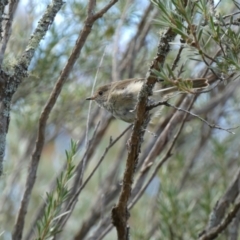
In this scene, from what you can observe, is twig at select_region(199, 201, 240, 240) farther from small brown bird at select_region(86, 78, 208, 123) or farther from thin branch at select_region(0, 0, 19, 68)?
thin branch at select_region(0, 0, 19, 68)

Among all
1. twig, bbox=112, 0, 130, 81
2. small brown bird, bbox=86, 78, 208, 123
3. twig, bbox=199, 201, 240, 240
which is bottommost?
twig, bbox=199, 201, 240, 240

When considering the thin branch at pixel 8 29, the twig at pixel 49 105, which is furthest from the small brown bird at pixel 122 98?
the thin branch at pixel 8 29

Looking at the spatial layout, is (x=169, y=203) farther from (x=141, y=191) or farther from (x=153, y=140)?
(x=141, y=191)

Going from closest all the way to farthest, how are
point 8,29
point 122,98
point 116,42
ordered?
point 8,29, point 122,98, point 116,42

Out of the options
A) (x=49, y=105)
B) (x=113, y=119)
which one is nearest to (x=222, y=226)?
(x=49, y=105)

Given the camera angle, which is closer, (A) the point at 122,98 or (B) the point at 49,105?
(B) the point at 49,105

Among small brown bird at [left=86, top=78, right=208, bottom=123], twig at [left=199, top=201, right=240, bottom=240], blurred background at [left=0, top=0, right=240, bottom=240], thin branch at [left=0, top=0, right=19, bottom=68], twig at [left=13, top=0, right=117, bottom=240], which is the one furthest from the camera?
blurred background at [left=0, top=0, right=240, bottom=240]

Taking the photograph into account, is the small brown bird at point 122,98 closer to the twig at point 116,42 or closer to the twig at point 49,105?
the twig at point 116,42

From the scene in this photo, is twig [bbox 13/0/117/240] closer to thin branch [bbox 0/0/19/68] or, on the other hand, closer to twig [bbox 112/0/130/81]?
thin branch [bbox 0/0/19/68]

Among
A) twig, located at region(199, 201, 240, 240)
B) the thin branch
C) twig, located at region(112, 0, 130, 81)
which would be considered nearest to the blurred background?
twig, located at region(112, 0, 130, 81)

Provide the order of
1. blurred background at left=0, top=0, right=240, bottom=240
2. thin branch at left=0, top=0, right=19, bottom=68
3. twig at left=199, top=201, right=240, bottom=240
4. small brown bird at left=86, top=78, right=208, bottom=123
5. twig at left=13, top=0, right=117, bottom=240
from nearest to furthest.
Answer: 1. thin branch at left=0, top=0, right=19, bottom=68
2. twig at left=13, top=0, right=117, bottom=240
3. twig at left=199, top=201, right=240, bottom=240
4. small brown bird at left=86, top=78, right=208, bottom=123
5. blurred background at left=0, top=0, right=240, bottom=240

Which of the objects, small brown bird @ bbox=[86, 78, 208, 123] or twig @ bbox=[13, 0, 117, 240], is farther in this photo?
small brown bird @ bbox=[86, 78, 208, 123]

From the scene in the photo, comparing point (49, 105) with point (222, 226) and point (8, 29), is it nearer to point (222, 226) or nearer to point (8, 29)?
point (8, 29)

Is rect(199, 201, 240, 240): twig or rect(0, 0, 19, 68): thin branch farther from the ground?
rect(0, 0, 19, 68): thin branch
